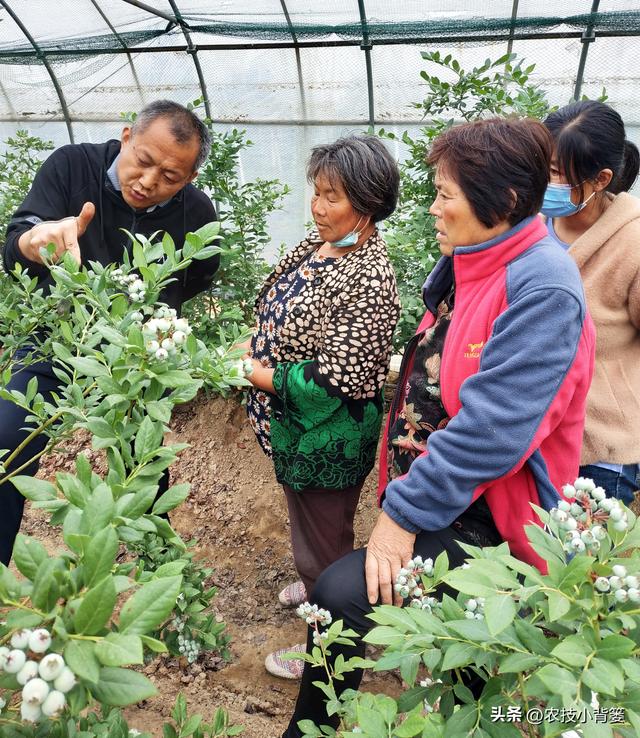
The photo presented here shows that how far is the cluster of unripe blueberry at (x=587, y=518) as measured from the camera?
785mm

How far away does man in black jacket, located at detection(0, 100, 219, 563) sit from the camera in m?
2.02

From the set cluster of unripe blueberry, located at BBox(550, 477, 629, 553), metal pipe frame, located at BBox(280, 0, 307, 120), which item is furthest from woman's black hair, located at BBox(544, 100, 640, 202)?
metal pipe frame, located at BBox(280, 0, 307, 120)

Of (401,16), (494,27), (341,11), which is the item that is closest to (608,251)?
(494,27)

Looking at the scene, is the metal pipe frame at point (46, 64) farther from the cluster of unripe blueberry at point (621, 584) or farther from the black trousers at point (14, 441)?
the cluster of unripe blueberry at point (621, 584)

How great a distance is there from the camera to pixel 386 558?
145cm

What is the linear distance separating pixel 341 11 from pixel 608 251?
561 cm

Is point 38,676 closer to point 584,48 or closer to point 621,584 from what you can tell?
point 621,584

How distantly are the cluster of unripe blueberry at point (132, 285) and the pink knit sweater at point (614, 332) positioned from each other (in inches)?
49.9

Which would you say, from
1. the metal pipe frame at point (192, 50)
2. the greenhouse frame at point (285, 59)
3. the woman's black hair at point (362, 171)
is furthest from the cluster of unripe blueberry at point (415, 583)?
the metal pipe frame at point (192, 50)

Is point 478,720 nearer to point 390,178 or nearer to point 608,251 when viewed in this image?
point 608,251

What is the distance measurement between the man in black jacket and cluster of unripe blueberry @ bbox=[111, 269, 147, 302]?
0.79m

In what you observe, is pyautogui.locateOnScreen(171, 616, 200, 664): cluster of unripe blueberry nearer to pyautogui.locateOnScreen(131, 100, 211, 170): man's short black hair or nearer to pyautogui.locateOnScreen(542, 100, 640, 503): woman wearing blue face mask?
pyautogui.locateOnScreen(542, 100, 640, 503): woman wearing blue face mask

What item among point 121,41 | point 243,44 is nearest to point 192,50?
point 243,44

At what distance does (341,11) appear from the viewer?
245 inches
